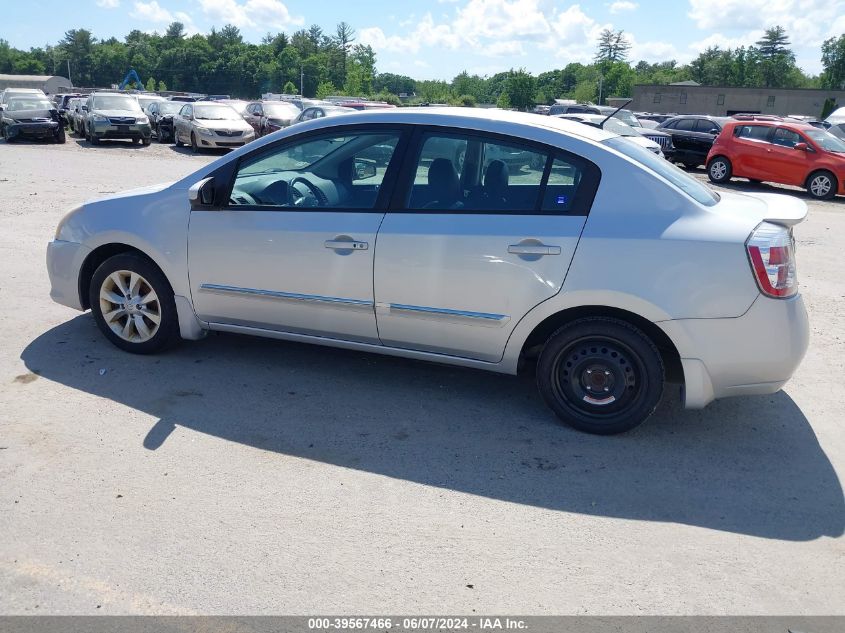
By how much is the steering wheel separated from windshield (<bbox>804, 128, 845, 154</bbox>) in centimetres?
1568

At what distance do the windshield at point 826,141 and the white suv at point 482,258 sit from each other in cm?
1406

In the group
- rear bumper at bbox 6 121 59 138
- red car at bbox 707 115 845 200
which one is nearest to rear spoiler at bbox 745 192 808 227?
red car at bbox 707 115 845 200

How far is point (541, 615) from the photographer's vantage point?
2818 millimetres

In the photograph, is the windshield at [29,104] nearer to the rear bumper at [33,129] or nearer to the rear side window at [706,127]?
the rear bumper at [33,129]

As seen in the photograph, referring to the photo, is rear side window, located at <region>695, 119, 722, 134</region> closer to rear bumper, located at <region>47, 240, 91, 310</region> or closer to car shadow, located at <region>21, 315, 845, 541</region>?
car shadow, located at <region>21, 315, 845, 541</region>

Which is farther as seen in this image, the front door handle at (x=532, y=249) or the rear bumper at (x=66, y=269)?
the rear bumper at (x=66, y=269)

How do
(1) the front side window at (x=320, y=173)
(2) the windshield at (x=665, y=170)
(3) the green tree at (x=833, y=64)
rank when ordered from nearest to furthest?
(2) the windshield at (x=665, y=170) < (1) the front side window at (x=320, y=173) < (3) the green tree at (x=833, y=64)

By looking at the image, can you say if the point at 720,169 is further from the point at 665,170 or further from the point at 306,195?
the point at 306,195

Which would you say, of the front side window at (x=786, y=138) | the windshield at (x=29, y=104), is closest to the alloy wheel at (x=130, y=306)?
the front side window at (x=786, y=138)

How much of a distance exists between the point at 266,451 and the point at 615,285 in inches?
82.6

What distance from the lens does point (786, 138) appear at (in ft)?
57.0

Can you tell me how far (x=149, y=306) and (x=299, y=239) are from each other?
4.41 feet

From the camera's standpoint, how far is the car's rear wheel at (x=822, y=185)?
1650 centimetres

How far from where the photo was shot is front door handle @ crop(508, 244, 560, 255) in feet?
13.5
